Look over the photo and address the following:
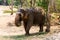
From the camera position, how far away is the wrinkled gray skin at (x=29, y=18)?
1089cm

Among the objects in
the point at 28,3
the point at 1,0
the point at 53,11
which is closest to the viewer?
the point at 53,11

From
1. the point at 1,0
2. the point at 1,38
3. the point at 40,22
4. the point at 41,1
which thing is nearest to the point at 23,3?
the point at 41,1

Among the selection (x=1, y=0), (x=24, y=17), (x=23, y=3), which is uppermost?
(x=24, y=17)

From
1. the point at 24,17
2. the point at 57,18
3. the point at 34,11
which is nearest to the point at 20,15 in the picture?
the point at 24,17

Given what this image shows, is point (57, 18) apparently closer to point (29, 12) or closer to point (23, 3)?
point (29, 12)

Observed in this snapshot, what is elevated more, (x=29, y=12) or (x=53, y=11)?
(x=29, y=12)

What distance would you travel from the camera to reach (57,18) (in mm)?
17000

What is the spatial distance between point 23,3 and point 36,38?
14.9m

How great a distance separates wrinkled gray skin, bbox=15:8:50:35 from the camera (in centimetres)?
1089

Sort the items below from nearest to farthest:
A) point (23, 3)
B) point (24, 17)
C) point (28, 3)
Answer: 1. point (24, 17)
2. point (28, 3)
3. point (23, 3)

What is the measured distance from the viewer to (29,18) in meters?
11.5

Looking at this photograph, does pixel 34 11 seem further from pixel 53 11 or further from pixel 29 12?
pixel 53 11

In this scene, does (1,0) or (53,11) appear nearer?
(53,11)

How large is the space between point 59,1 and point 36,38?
30.7 feet
